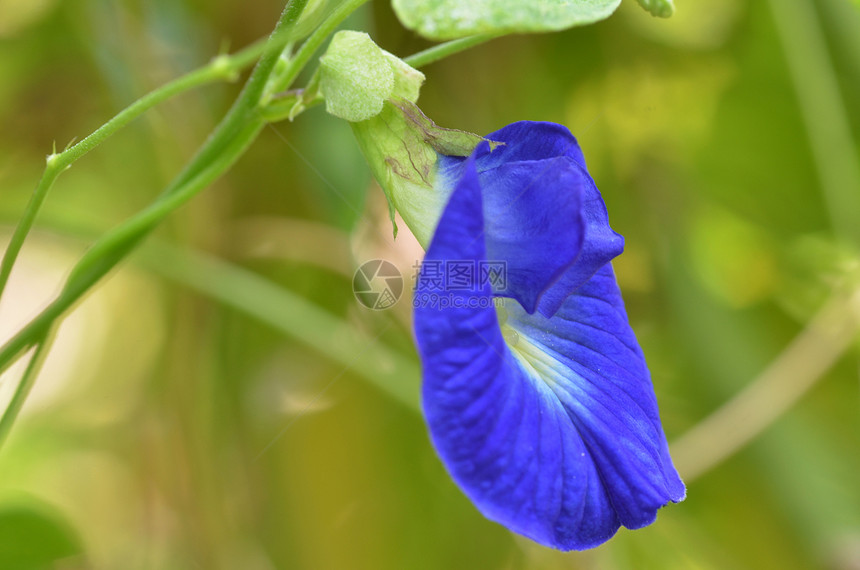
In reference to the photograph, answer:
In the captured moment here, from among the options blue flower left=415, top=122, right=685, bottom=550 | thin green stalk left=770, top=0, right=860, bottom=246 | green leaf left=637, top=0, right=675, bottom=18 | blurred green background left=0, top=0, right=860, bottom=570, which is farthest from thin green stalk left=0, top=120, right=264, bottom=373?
thin green stalk left=770, top=0, right=860, bottom=246

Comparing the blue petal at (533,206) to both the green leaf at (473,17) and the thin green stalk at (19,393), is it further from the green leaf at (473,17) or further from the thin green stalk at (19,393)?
the thin green stalk at (19,393)

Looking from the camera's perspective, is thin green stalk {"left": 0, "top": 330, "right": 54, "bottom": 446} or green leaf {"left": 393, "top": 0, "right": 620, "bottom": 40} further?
thin green stalk {"left": 0, "top": 330, "right": 54, "bottom": 446}

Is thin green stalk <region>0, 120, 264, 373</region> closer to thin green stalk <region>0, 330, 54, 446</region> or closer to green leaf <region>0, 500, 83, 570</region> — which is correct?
thin green stalk <region>0, 330, 54, 446</region>

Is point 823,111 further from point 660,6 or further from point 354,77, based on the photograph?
point 354,77

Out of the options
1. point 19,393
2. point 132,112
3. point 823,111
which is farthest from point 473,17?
point 823,111

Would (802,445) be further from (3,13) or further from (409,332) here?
(3,13)

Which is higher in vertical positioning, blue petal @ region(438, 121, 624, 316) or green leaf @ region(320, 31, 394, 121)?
green leaf @ region(320, 31, 394, 121)

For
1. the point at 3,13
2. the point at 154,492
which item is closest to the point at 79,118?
the point at 3,13
